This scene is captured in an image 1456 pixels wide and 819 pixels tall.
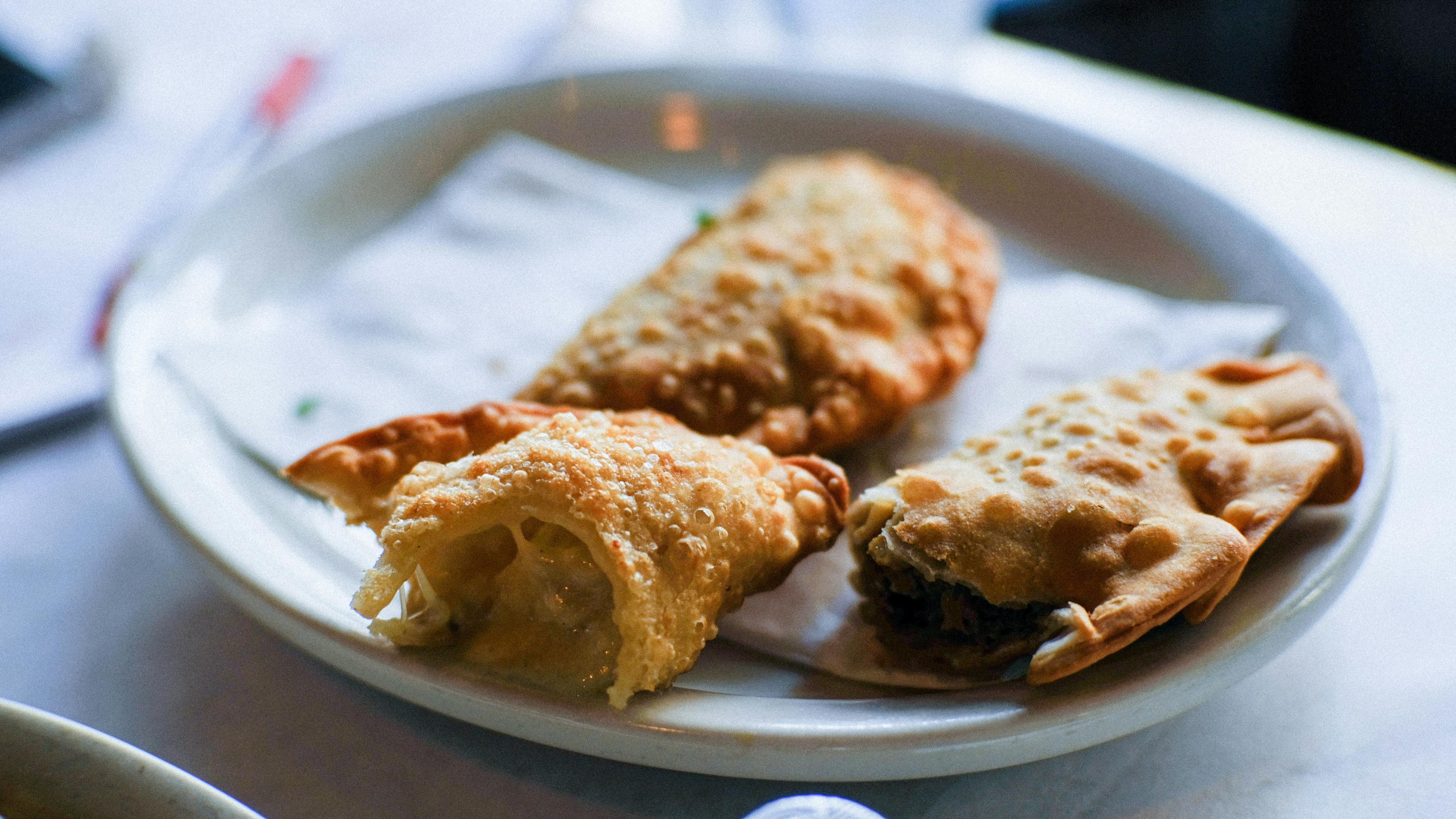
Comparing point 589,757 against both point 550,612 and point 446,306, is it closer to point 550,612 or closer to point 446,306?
point 550,612

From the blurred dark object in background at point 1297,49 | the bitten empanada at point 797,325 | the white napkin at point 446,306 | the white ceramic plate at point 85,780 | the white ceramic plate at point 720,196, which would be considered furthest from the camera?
the blurred dark object in background at point 1297,49

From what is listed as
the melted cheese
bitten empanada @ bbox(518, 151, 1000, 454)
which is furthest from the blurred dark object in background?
the melted cheese

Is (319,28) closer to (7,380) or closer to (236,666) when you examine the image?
(7,380)

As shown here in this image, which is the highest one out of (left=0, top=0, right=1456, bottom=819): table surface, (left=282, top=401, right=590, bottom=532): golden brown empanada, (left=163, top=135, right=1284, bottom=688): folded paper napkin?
(left=282, top=401, right=590, bottom=532): golden brown empanada

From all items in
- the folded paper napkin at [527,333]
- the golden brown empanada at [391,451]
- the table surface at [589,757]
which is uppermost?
the golden brown empanada at [391,451]

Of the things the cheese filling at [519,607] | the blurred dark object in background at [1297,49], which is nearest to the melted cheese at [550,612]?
the cheese filling at [519,607]

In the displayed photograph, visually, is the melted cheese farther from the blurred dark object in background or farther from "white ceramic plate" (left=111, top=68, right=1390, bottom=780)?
the blurred dark object in background

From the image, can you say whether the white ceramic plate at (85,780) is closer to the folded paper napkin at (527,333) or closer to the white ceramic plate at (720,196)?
the white ceramic plate at (720,196)
